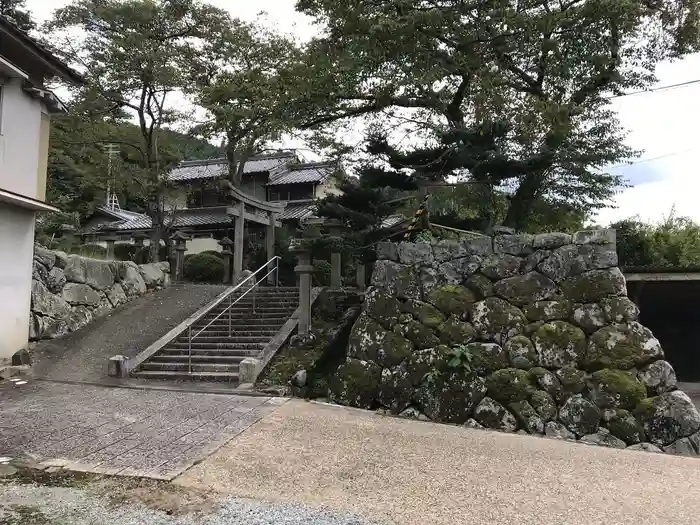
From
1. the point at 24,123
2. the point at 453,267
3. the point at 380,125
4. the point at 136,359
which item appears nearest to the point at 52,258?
the point at 24,123

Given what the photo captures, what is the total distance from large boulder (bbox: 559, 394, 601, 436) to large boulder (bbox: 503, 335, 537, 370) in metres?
0.71

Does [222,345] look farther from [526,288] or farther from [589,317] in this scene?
[589,317]

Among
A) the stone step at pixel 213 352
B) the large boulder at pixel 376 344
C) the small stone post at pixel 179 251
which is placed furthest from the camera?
the small stone post at pixel 179 251

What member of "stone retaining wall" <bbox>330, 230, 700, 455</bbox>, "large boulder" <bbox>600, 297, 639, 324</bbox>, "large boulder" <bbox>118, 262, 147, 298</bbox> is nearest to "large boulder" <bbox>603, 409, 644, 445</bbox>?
"stone retaining wall" <bbox>330, 230, 700, 455</bbox>

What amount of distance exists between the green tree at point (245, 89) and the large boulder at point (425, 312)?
17.6 ft

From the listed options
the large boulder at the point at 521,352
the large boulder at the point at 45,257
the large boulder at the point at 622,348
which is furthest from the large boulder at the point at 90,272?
the large boulder at the point at 622,348

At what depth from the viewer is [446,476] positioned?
452cm

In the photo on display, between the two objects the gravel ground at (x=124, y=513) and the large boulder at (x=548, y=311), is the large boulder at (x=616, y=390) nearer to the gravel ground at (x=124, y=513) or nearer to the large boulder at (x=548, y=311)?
the large boulder at (x=548, y=311)

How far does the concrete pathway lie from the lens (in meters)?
3.84

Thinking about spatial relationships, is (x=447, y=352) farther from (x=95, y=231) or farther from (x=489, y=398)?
(x=95, y=231)

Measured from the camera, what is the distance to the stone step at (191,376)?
8461 mm

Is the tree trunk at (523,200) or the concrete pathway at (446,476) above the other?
the tree trunk at (523,200)

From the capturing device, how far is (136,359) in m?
9.04

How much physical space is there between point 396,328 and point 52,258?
8255 millimetres
